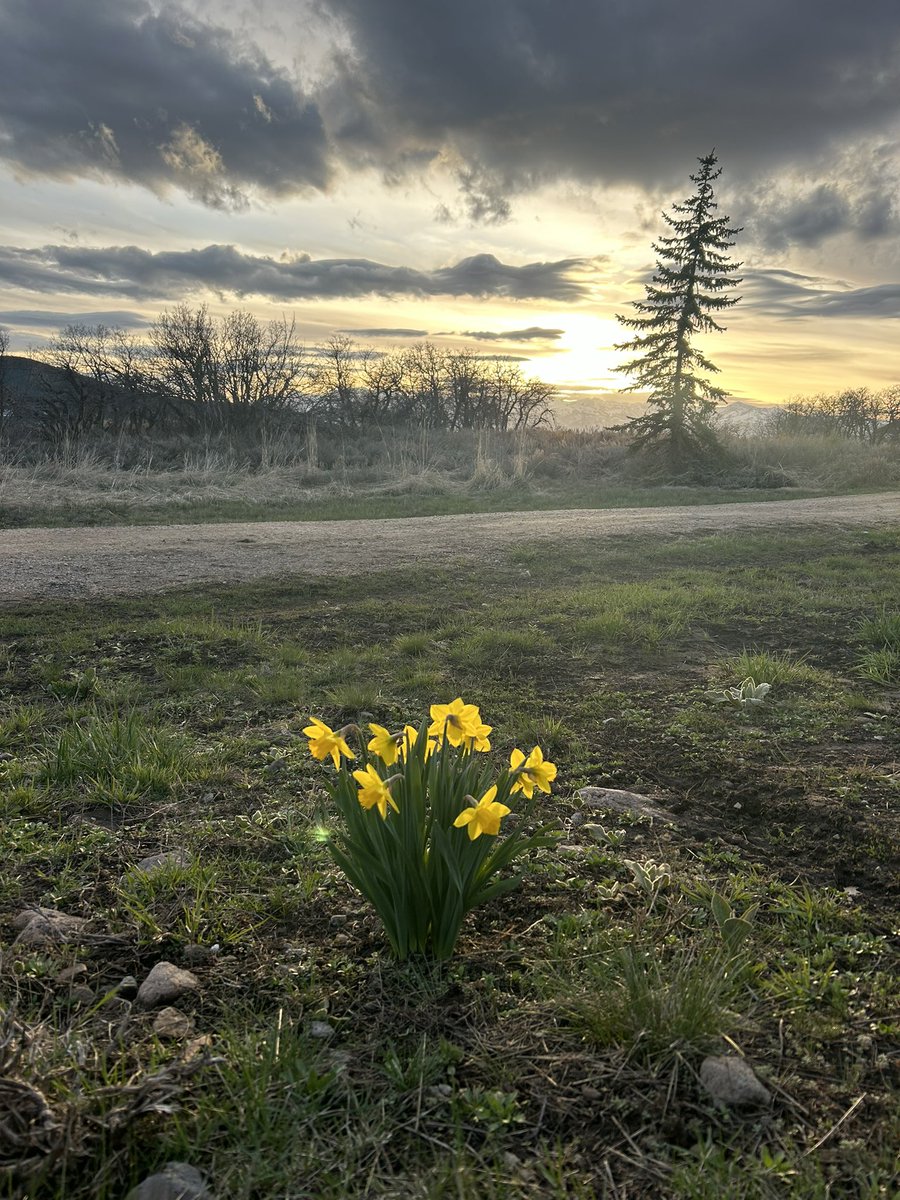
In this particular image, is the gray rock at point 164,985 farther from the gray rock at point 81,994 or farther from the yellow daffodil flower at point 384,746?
the yellow daffodil flower at point 384,746

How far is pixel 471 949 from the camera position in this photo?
2.12 meters

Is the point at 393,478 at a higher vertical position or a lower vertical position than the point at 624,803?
higher

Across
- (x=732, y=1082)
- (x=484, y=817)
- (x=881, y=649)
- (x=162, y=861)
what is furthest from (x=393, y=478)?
(x=732, y=1082)

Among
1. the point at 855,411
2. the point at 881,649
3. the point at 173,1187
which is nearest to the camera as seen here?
the point at 173,1187

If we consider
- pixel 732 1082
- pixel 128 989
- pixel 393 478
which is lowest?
pixel 128 989

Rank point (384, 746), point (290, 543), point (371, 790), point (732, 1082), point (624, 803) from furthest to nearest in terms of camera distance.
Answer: point (290, 543)
point (624, 803)
point (384, 746)
point (371, 790)
point (732, 1082)

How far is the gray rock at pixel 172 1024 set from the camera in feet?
5.80

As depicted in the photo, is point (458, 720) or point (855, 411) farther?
point (855, 411)

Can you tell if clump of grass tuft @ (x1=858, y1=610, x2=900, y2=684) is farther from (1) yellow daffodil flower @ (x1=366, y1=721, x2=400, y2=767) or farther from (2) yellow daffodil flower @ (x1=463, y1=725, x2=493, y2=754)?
(1) yellow daffodil flower @ (x1=366, y1=721, x2=400, y2=767)

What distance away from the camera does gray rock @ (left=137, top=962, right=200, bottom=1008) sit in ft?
6.22

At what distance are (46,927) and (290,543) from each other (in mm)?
7526

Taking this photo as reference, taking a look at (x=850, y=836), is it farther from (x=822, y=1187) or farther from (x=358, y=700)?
(x=358, y=700)

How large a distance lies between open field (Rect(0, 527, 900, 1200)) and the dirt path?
2.48 m

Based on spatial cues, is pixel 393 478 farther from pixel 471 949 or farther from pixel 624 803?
pixel 471 949
